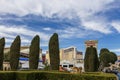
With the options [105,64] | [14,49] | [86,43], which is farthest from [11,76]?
[86,43]

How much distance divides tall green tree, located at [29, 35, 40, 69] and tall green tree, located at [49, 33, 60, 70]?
2.75 meters

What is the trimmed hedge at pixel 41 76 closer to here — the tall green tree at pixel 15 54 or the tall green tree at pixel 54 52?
the tall green tree at pixel 54 52

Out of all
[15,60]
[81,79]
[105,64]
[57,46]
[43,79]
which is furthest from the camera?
[105,64]

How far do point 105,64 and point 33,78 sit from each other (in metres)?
73.3

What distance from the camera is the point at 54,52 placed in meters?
38.7

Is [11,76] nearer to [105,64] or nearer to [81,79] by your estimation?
[81,79]

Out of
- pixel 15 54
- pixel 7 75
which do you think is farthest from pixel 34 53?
pixel 7 75

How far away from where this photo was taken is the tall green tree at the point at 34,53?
40.3 metres

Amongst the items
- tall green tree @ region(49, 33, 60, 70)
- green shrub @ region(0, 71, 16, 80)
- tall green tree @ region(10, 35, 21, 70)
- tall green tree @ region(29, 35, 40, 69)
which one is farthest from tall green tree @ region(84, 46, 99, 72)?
green shrub @ region(0, 71, 16, 80)

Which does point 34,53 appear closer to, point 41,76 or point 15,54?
point 15,54

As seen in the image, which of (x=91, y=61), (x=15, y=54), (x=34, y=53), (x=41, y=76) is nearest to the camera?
(x=41, y=76)

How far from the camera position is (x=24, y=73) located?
87.4 feet

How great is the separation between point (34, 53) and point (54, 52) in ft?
12.0

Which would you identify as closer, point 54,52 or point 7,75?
point 7,75
